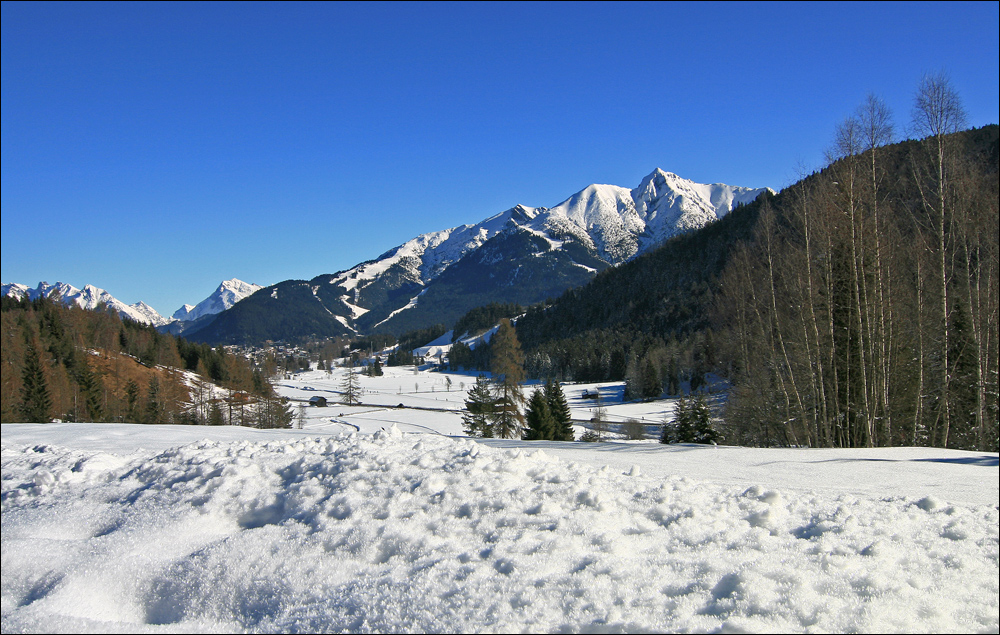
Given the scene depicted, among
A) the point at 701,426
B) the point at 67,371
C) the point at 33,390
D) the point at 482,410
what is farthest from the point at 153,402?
the point at 701,426

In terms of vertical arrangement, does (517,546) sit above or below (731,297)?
below

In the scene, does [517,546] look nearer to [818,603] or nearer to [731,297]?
[818,603]

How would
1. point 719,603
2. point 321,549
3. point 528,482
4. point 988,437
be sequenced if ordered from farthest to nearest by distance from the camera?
point 988,437 < point 528,482 < point 321,549 < point 719,603

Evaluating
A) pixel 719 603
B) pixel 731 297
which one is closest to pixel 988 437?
pixel 731 297

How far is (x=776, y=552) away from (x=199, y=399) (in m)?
40.4

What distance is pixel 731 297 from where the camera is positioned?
25.9 metres

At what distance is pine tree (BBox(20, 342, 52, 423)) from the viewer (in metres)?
7.63

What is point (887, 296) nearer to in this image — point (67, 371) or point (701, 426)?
point (701, 426)

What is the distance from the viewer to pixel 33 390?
7879mm

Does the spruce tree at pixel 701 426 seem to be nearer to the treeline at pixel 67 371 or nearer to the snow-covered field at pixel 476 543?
the snow-covered field at pixel 476 543

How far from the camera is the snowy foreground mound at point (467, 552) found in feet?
14.2

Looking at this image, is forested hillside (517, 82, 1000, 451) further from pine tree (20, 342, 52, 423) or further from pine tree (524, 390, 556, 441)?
pine tree (20, 342, 52, 423)

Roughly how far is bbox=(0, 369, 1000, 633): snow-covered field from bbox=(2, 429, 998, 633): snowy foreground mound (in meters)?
0.02

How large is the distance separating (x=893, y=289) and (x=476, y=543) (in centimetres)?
1728
